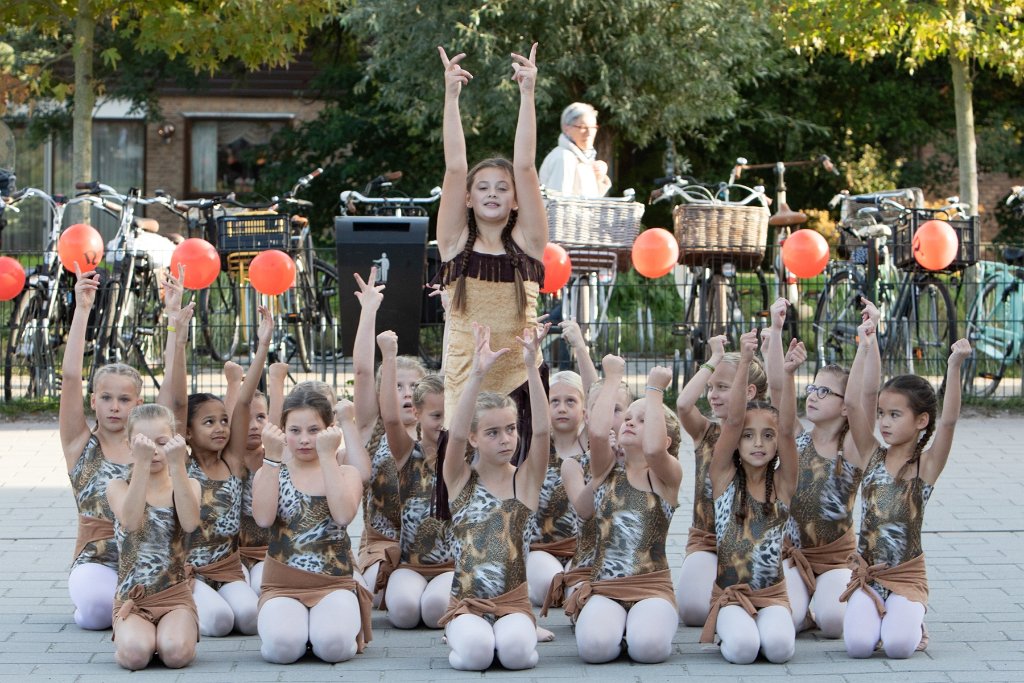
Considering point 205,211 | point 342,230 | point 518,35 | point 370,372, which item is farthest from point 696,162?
point 370,372

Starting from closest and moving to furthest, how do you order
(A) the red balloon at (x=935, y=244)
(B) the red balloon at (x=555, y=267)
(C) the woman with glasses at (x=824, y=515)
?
(C) the woman with glasses at (x=824, y=515) < (B) the red balloon at (x=555, y=267) < (A) the red balloon at (x=935, y=244)

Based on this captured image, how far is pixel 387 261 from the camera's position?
9.95 meters

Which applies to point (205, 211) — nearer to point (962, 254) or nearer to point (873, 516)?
point (962, 254)

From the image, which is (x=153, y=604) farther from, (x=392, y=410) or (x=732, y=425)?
(x=732, y=425)

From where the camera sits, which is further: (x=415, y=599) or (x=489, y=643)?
(x=415, y=599)

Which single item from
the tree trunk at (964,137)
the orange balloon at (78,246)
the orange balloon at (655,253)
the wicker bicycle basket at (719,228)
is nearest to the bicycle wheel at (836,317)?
the wicker bicycle basket at (719,228)

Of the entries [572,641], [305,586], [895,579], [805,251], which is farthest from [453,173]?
[805,251]

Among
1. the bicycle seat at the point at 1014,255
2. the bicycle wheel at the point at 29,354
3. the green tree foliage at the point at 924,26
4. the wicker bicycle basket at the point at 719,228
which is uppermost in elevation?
the green tree foliage at the point at 924,26

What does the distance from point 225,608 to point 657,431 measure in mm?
1819

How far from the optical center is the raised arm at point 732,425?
5.76 m

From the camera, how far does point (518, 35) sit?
1811cm

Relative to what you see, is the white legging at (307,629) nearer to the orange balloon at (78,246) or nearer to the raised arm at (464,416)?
the raised arm at (464,416)

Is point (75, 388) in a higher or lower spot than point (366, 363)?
lower

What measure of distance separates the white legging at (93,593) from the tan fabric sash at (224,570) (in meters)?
0.34
